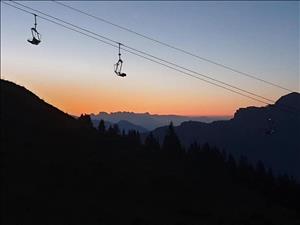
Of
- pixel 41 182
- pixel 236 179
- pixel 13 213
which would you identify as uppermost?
pixel 236 179

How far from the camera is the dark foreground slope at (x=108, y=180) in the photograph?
71625 millimetres

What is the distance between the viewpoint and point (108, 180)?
3590 inches

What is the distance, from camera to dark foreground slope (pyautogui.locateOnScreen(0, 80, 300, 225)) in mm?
71625

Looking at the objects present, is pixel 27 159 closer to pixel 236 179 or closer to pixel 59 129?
pixel 59 129

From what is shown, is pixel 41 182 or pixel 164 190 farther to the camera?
pixel 164 190

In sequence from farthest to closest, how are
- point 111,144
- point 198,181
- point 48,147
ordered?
point 111,144 < point 198,181 < point 48,147

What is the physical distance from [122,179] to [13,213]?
31693mm

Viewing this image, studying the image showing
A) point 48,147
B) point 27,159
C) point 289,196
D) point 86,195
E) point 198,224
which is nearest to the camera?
point 198,224

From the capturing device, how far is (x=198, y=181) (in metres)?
112

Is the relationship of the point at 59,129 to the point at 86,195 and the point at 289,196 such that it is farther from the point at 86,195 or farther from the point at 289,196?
the point at 289,196

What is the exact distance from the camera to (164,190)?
94.9 m

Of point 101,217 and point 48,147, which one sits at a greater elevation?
point 48,147

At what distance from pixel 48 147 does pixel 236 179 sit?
57.6 meters

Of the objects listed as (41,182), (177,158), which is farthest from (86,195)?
(177,158)
